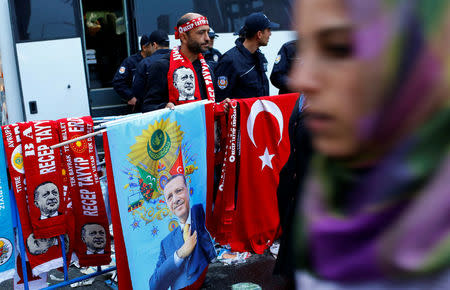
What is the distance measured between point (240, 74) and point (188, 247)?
233cm

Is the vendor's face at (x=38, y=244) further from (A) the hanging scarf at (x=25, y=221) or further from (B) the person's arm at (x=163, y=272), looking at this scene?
(B) the person's arm at (x=163, y=272)

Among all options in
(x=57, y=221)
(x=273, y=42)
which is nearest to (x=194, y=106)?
(x=57, y=221)

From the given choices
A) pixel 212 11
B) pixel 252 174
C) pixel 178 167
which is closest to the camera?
pixel 178 167

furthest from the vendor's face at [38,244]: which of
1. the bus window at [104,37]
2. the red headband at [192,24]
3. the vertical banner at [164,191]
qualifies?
the bus window at [104,37]

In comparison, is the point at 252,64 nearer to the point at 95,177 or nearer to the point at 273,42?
the point at 95,177

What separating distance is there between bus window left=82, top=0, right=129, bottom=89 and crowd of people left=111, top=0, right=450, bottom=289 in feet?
28.1

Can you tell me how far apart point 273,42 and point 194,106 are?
5104mm

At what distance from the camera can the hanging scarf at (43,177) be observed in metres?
2.95

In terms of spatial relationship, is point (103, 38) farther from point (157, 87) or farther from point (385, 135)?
point (385, 135)

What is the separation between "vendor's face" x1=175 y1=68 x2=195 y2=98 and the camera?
4008mm

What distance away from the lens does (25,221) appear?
3.02 metres

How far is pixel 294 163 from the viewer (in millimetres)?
2799

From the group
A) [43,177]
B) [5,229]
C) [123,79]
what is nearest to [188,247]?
[43,177]

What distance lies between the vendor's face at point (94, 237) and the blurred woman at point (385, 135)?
2704mm
